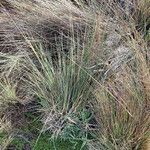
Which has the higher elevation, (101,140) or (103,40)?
(103,40)

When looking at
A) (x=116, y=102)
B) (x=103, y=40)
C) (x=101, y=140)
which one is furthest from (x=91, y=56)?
(x=101, y=140)

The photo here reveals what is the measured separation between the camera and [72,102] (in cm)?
199

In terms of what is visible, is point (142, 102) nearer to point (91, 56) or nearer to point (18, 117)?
point (91, 56)

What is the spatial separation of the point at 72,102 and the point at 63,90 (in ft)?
0.24

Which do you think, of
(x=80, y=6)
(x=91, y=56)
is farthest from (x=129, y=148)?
(x=80, y=6)

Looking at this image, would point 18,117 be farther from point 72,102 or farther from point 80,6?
point 80,6

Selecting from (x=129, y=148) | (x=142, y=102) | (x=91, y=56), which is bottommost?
(x=129, y=148)

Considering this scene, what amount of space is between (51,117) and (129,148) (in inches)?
16.0

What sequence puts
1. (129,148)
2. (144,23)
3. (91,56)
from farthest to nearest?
(144,23) < (91,56) < (129,148)

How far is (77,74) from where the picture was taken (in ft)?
6.60

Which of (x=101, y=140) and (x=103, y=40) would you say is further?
(x=103, y=40)

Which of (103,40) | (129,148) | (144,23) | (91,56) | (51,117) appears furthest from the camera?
(144,23)

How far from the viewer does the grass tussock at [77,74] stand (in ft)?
5.91

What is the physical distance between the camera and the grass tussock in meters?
1.80
